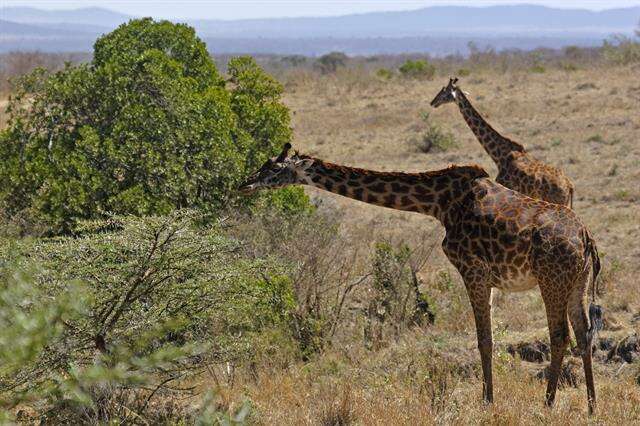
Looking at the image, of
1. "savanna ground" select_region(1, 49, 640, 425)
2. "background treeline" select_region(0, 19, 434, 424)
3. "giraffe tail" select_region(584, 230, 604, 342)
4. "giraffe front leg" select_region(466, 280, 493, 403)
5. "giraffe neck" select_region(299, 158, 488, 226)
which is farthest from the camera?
"giraffe neck" select_region(299, 158, 488, 226)

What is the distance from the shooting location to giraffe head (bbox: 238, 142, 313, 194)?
24.6 feet

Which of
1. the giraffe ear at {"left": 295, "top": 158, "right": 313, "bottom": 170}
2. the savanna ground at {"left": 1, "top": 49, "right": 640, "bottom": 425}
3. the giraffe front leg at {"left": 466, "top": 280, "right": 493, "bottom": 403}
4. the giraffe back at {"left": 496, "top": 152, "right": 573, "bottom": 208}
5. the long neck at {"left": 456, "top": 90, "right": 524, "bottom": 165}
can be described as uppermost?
the giraffe ear at {"left": 295, "top": 158, "right": 313, "bottom": 170}

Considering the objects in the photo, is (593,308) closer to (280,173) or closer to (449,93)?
(280,173)

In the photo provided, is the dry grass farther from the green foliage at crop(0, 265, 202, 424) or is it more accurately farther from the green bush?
the green bush

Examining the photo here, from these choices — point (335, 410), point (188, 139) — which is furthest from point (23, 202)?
point (335, 410)

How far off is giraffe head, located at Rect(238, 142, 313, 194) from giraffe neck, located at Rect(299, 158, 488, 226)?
0.06 metres

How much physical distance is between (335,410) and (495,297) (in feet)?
14.8

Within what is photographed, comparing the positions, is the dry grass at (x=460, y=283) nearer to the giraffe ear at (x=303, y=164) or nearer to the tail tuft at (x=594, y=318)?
the tail tuft at (x=594, y=318)

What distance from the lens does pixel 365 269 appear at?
11227 mm

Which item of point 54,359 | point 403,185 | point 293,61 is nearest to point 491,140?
point 403,185

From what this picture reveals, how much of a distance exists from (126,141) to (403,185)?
11.9ft

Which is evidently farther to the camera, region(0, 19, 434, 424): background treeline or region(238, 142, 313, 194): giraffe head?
region(238, 142, 313, 194): giraffe head

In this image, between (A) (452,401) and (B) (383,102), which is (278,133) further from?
(B) (383,102)

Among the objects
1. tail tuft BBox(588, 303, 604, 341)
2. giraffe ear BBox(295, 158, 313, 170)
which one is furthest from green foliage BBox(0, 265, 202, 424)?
tail tuft BBox(588, 303, 604, 341)
